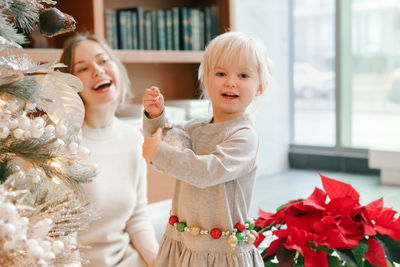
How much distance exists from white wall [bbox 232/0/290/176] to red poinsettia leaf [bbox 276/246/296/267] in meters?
2.28

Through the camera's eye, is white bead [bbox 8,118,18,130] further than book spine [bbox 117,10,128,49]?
No

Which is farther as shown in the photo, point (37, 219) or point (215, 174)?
point (215, 174)

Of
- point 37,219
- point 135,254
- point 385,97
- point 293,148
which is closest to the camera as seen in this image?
point 37,219

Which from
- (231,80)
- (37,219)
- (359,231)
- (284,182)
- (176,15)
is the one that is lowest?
(284,182)

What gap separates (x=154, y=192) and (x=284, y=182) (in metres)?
1.20

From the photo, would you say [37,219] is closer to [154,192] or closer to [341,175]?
[154,192]

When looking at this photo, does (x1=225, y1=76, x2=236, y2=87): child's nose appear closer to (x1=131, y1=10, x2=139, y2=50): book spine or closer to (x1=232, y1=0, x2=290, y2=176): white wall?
(x1=131, y1=10, x2=139, y2=50): book spine

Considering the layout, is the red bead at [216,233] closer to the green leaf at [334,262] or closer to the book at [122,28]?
the green leaf at [334,262]

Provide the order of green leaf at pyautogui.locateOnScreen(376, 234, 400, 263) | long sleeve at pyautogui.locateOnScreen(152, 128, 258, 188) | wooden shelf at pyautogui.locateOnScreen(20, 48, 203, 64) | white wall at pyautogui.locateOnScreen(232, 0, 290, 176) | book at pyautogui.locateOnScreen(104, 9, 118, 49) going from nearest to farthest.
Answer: long sleeve at pyautogui.locateOnScreen(152, 128, 258, 188) → green leaf at pyautogui.locateOnScreen(376, 234, 400, 263) → wooden shelf at pyautogui.locateOnScreen(20, 48, 203, 64) → book at pyautogui.locateOnScreen(104, 9, 118, 49) → white wall at pyautogui.locateOnScreen(232, 0, 290, 176)

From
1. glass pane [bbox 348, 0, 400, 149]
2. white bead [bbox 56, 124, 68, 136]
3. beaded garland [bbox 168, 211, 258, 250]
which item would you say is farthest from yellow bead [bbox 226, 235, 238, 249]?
glass pane [bbox 348, 0, 400, 149]

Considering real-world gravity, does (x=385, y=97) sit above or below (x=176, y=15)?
below

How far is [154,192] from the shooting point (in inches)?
89.6

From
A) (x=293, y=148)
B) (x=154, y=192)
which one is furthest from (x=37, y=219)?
(x=293, y=148)

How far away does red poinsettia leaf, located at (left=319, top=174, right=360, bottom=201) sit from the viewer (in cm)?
114
